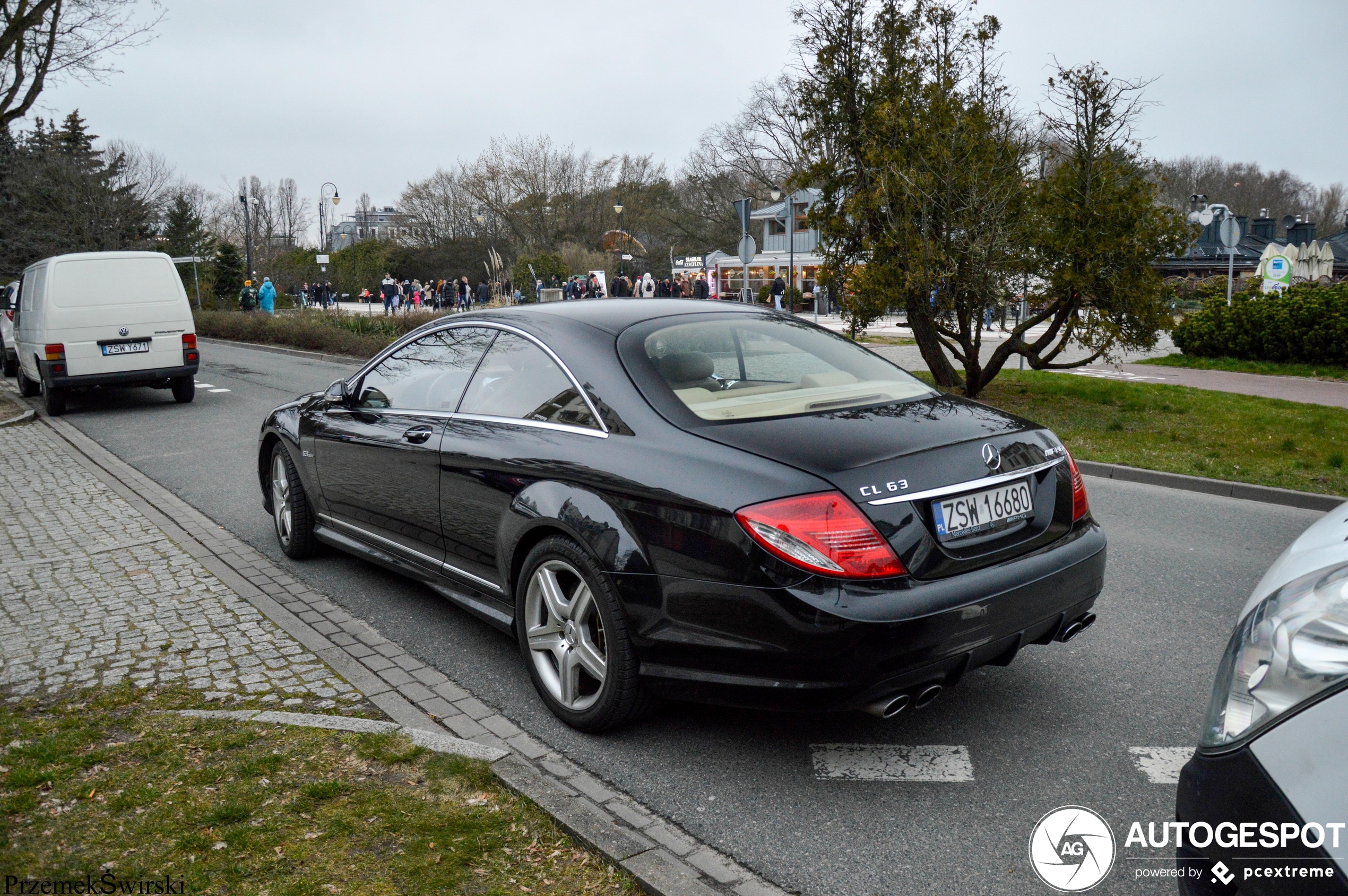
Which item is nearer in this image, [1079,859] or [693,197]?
[1079,859]

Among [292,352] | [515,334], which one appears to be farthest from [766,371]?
[292,352]

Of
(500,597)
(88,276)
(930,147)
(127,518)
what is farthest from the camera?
(88,276)

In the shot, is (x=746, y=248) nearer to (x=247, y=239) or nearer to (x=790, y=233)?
(x=790, y=233)

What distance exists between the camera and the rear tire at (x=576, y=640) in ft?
11.9

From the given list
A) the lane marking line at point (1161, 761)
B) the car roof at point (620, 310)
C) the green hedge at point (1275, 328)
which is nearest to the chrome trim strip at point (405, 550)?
the car roof at point (620, 310)

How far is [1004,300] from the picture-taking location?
13.7 meters

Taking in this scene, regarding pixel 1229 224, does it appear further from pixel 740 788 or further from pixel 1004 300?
pixel 740 788

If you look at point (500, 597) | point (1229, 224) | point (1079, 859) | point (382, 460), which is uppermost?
point (1229, 224)

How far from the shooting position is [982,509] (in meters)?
3.47

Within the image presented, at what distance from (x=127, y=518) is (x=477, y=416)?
4.63 m

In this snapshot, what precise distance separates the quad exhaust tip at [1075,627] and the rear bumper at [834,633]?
0.11 meters

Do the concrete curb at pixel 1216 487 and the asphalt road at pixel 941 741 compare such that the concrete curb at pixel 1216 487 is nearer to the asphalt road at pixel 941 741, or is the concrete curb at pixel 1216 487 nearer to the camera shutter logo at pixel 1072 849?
the asphalt road at pixel 941 741

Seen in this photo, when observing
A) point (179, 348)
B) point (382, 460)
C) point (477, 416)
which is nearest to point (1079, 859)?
point (477, 416)

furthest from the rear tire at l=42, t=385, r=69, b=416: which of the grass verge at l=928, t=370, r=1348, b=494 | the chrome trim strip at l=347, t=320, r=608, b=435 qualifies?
the grass verge at l=928, t=370, r=1348, b=494
